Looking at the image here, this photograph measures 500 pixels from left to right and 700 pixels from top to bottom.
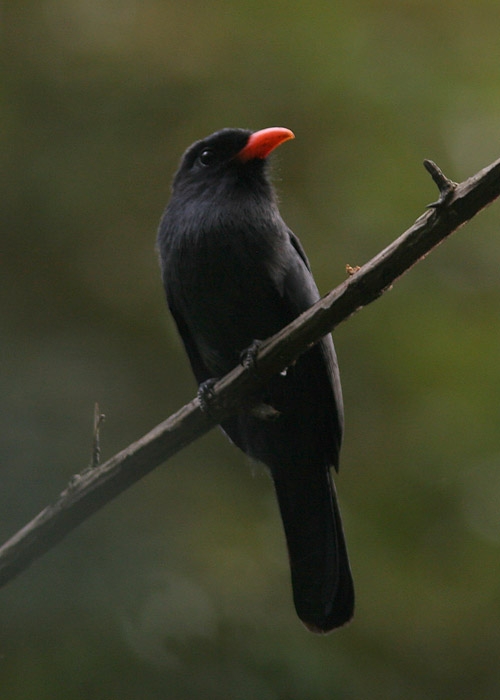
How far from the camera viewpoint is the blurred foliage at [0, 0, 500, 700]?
4.02 metres

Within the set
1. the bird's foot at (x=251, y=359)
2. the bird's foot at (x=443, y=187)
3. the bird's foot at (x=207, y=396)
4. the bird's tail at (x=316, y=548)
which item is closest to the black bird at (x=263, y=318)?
the bird's tail at (x=316, y=548)

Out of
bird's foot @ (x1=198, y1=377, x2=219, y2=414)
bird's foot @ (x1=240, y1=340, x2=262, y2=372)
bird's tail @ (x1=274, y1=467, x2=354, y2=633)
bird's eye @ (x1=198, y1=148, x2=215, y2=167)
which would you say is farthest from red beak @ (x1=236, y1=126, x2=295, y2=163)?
bird's tail @ (x1=274, y1=467, x2=354, y2=633)

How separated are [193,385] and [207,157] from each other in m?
1.19

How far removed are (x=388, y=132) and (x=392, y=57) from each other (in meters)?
0.47

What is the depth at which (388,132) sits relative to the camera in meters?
5.04

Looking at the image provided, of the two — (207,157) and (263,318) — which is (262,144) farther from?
(263,318)

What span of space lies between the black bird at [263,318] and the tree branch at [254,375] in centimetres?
59

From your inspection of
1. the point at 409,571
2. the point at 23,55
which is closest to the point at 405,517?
the point at 409,571

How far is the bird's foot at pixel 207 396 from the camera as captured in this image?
133 inches

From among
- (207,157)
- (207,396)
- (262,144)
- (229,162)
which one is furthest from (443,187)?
(207,157)

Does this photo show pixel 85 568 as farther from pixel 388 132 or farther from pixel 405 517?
pixel 388 132

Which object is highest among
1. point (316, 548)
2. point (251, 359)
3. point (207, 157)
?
point (207, 157)

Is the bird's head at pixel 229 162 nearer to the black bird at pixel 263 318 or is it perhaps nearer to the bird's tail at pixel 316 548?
the black bird at pixel 263 318

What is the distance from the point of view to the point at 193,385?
5.04m
